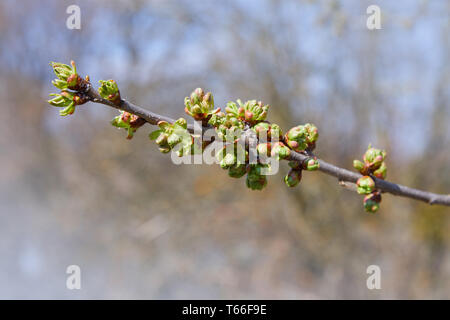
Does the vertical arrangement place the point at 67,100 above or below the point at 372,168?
above

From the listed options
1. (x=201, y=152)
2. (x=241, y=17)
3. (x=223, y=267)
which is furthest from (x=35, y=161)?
(x=201, y=152)

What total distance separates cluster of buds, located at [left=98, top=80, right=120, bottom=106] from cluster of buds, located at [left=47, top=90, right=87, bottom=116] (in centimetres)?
6

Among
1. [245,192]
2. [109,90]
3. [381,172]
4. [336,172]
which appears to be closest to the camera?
[109,90]

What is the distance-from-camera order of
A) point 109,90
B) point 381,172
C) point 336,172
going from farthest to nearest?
point 381,172, point 336,172, point 109,90

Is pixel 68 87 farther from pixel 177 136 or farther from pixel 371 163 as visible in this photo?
pixel 371 163

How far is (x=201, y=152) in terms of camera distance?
0.70 metres

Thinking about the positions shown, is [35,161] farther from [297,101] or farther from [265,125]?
[265,125]

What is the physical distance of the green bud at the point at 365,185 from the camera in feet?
2.45

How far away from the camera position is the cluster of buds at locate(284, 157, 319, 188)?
722mm

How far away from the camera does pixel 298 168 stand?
0.77 meters

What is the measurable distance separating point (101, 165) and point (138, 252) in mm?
1634

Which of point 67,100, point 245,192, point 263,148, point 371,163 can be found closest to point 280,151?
point 263,148

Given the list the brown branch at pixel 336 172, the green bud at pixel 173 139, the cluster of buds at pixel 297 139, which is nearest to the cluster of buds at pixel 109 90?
the brown branch at pixel 336 172

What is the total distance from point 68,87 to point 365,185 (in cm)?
65
